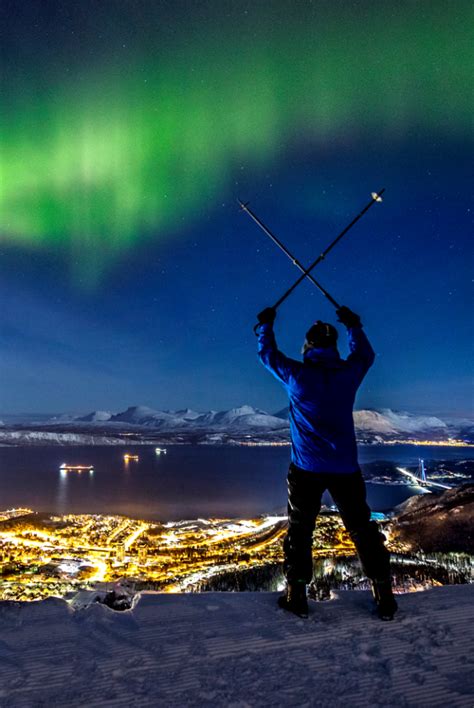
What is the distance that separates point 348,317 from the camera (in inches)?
154

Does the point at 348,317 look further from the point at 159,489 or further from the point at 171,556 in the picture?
the point at 159,489

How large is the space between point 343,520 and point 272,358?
5.05ft

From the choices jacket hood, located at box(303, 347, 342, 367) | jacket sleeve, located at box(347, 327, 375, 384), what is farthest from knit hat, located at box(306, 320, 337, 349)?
jacket sleeve, located at box(347, 327, 375, 384)

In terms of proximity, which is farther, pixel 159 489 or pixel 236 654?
pixel 159 489

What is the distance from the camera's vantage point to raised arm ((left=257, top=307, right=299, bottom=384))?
3.54 metres

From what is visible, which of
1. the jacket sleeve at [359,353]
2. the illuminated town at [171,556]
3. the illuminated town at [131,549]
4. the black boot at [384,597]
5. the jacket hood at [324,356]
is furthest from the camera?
the illuminated town at [131,549]

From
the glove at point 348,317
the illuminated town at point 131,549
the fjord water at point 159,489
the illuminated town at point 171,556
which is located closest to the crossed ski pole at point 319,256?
the glove at point 348,317

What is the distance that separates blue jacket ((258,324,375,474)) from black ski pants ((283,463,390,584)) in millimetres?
117

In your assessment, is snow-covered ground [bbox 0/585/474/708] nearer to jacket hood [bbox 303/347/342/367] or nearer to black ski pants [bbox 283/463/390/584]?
black ski pants [bbox 283/463/390/584]

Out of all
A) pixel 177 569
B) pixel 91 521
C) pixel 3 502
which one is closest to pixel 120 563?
pixel 177 569

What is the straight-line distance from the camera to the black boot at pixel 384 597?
3.19 meters

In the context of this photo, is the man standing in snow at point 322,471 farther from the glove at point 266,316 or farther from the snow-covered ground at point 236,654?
the glove at point 266,316

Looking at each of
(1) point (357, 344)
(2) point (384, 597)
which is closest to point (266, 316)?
(1) point (357, 344)

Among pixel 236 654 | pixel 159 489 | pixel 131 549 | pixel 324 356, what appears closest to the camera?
pixel 236 654
